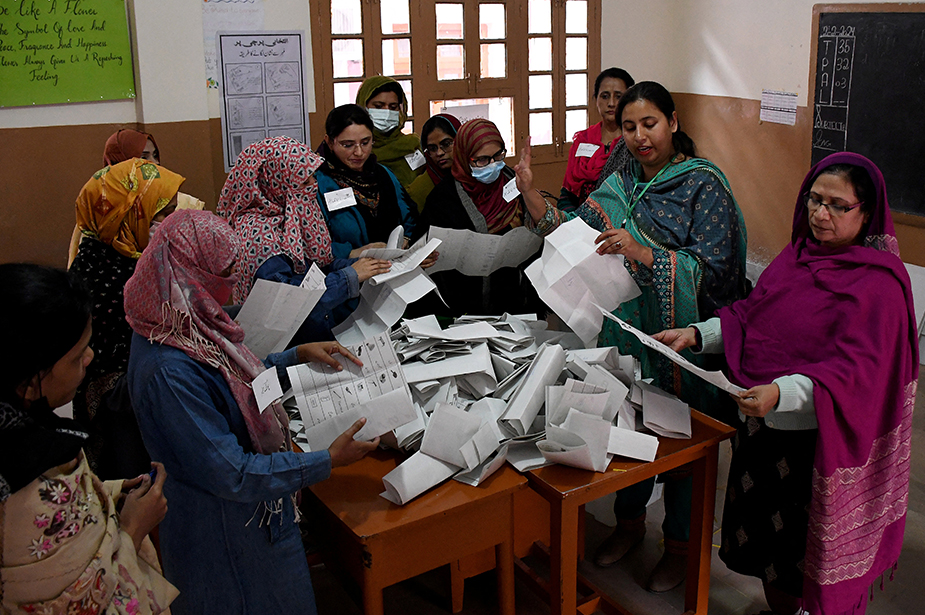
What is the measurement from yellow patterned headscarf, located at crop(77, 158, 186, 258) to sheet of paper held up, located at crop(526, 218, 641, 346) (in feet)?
4.23

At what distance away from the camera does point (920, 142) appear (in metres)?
4.55

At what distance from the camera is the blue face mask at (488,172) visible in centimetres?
296

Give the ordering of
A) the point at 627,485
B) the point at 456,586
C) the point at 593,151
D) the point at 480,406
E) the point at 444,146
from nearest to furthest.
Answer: the point at 627,485, the point at 480,406, the point at 456,586, the point at 444,146, the point at 593,151

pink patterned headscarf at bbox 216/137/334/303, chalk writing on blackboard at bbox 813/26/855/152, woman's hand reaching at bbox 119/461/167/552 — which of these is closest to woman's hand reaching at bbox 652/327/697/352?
pink patterned headscarf at bbox 216/137/334/303

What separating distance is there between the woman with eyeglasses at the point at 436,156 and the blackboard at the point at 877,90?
9.38 ft

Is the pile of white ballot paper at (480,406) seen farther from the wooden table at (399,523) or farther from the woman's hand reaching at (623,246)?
the woman's hand reaching at (623,246)

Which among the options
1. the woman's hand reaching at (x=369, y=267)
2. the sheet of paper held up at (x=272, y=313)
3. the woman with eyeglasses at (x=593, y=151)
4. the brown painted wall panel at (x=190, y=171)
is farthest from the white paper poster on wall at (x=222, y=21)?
the sheet of paper held up at (x=272, y=313)

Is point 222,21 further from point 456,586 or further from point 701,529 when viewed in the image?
point 701,529

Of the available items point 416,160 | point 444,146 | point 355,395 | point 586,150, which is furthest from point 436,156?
point 355,395

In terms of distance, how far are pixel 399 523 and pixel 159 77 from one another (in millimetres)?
4034

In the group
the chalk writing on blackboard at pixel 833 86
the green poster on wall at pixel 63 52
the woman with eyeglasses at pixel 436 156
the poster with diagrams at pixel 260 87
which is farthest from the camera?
the poster with diagrams at pixel 260 87

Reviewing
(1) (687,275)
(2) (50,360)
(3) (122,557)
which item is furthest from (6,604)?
(1) (687,275)

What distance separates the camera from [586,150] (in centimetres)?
405

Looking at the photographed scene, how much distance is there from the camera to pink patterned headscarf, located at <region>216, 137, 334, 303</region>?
101 inches
